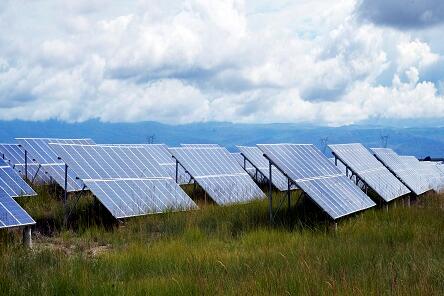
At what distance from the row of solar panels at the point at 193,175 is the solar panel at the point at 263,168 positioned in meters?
0.08

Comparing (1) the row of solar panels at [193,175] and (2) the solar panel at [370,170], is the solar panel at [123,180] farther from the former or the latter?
(2) the solar panel at [370,170]

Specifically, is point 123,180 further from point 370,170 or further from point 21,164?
point 21,164

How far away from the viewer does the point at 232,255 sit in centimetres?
898

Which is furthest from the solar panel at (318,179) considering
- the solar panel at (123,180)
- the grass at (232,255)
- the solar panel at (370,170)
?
the solar panel at (123,180)

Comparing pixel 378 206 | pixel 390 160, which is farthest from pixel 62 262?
pixel 390 160

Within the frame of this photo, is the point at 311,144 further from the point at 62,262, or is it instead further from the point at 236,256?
the point at 62,262

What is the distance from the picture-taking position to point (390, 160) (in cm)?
2277

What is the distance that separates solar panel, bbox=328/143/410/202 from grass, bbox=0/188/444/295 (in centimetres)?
210

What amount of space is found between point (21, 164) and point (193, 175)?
7.14m

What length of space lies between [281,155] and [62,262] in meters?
6.69

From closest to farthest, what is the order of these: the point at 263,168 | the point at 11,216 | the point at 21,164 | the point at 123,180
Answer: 1. the point at 11,216
2. the point at 123,180
3. the point at 21,164
4. the point at 263,168

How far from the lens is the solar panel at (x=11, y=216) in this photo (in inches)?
404

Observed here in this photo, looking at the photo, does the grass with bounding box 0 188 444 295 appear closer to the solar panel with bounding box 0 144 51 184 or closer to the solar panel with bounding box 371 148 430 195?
the solar panel with bounding box 0 144 51 184

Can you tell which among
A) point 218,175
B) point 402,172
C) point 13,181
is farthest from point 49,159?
point 402,172
